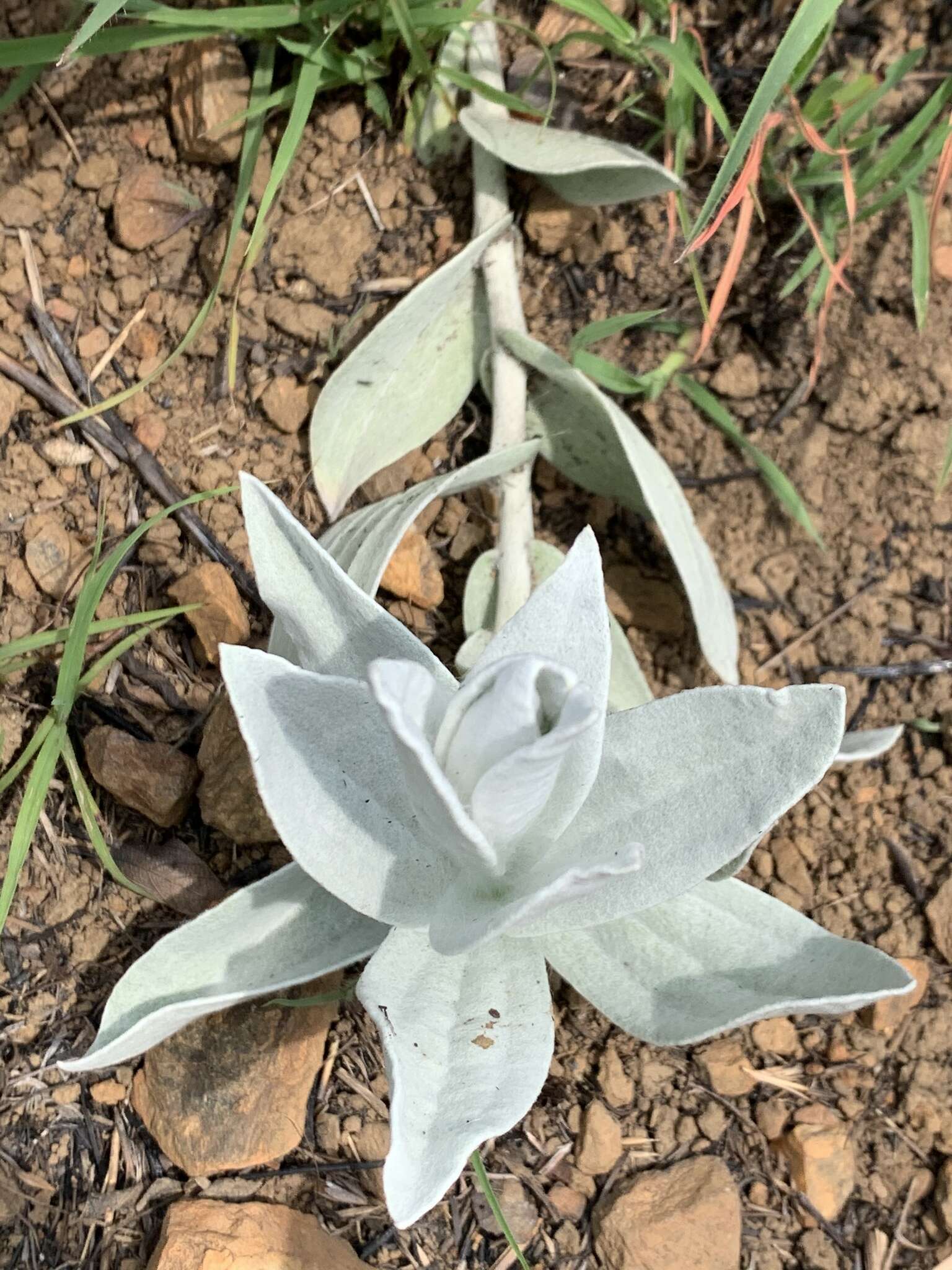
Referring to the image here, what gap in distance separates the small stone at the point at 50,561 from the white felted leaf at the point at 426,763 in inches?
30.1

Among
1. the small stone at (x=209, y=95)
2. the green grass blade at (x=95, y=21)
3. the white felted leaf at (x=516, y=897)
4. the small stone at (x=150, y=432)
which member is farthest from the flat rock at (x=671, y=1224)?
the small stone at (x=209, y=95)

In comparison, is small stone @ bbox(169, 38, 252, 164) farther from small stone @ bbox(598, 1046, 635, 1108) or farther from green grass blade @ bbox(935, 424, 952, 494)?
small stone @ bbox(598, 1046, 635, 1108)

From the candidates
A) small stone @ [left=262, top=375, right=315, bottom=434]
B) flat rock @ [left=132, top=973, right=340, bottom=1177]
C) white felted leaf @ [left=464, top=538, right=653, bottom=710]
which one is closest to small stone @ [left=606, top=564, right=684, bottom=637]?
white felted leaf @ [left=464, top=538, right=653, bottom=710]

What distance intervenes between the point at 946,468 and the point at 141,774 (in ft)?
4.04

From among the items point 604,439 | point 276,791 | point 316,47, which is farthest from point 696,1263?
point 316,47

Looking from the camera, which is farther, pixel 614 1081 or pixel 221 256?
pixel 221 256

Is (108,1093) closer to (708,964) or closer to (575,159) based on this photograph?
(708,964)

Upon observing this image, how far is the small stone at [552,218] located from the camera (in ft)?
6.30

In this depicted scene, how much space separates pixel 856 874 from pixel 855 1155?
1.36ft

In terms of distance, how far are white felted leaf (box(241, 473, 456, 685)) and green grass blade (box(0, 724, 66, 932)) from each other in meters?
0.46

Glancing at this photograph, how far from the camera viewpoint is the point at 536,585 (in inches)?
72.6

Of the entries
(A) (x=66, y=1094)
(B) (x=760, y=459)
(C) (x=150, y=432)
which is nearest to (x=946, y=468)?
(B) (x=760, y=459)

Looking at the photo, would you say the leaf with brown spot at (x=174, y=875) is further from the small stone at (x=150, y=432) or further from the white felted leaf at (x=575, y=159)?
the white felted leaf at (x=575, y=159)

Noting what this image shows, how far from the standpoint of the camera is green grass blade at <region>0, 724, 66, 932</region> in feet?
4.78
